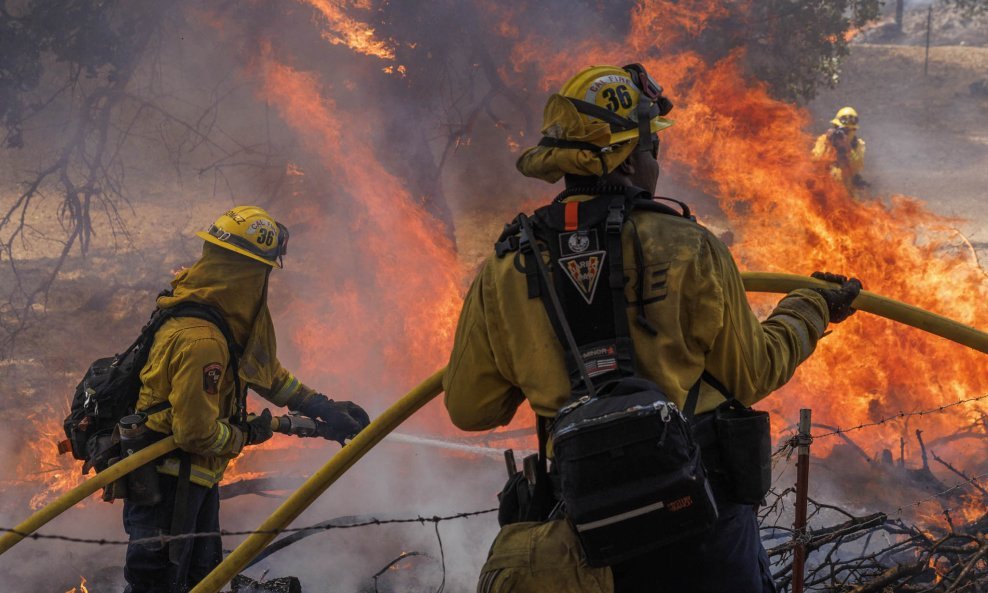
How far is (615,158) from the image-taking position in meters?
2.51

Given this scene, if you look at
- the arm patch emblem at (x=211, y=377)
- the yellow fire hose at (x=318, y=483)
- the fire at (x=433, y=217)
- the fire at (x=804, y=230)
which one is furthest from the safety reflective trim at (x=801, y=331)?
the fire at (x=433, y=217)

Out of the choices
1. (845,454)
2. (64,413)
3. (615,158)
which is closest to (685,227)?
(615,158)

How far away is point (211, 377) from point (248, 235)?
82 centimetres

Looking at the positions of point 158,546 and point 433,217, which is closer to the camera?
point 158,546

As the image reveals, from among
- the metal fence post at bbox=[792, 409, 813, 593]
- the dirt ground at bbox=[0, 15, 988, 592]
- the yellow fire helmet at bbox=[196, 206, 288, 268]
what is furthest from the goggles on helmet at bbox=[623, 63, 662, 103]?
the dirt ground at bbox=[0, 15, 988, 592]

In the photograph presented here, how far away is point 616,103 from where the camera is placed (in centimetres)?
253

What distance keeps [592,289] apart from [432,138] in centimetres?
895

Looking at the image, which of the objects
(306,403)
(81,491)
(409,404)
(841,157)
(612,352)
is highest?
(841,157)

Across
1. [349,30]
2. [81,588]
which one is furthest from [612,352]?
[349,30]

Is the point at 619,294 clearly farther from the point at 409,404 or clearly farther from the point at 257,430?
the point at 257,430

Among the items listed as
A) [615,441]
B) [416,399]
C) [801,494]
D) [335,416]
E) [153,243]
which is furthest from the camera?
[153,243]

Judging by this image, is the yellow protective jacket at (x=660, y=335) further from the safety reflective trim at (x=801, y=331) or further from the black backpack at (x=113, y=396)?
the black backpack at (x=113, y=396)

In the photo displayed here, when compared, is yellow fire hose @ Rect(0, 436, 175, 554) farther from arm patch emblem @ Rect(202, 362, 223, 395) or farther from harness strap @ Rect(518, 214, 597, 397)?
harness strap @ Rect(518, 214, 597, 397)

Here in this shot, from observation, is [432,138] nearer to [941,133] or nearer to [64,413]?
[64,413]
